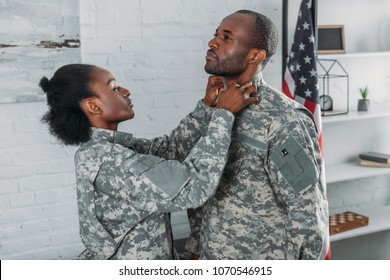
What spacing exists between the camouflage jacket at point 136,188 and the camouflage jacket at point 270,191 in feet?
0.47

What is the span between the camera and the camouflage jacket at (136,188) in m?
1.67

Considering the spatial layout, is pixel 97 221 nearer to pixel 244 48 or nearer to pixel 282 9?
pixel 244 48

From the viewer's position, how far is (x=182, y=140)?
2072 millimetres

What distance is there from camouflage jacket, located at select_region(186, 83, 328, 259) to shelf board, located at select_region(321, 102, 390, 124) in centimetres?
143

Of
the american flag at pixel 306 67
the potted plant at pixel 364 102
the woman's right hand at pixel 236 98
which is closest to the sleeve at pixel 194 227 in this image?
the woman's right hand at pixel 236 98

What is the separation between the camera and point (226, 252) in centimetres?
191

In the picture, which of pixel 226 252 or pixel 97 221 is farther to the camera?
pixel 226 252

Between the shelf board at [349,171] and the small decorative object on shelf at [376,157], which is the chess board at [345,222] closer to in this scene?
the shelf board at [349,171]

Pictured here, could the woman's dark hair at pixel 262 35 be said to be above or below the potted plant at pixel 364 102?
above

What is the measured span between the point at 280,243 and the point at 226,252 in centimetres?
18

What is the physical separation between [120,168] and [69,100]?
28 cm

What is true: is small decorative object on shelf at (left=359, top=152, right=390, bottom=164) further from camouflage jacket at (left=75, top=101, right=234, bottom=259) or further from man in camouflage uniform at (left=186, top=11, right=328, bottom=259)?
camouflage jacket at (left=75, top=101, right=234, bottom=259)

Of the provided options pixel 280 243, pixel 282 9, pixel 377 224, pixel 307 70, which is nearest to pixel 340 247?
pixel 377 224

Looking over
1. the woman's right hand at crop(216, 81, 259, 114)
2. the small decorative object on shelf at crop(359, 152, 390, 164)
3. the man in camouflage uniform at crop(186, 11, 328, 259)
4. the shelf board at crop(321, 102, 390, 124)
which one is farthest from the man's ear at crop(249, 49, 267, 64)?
the small decorative object on shelf at crop(359, 152, 390, 164)
